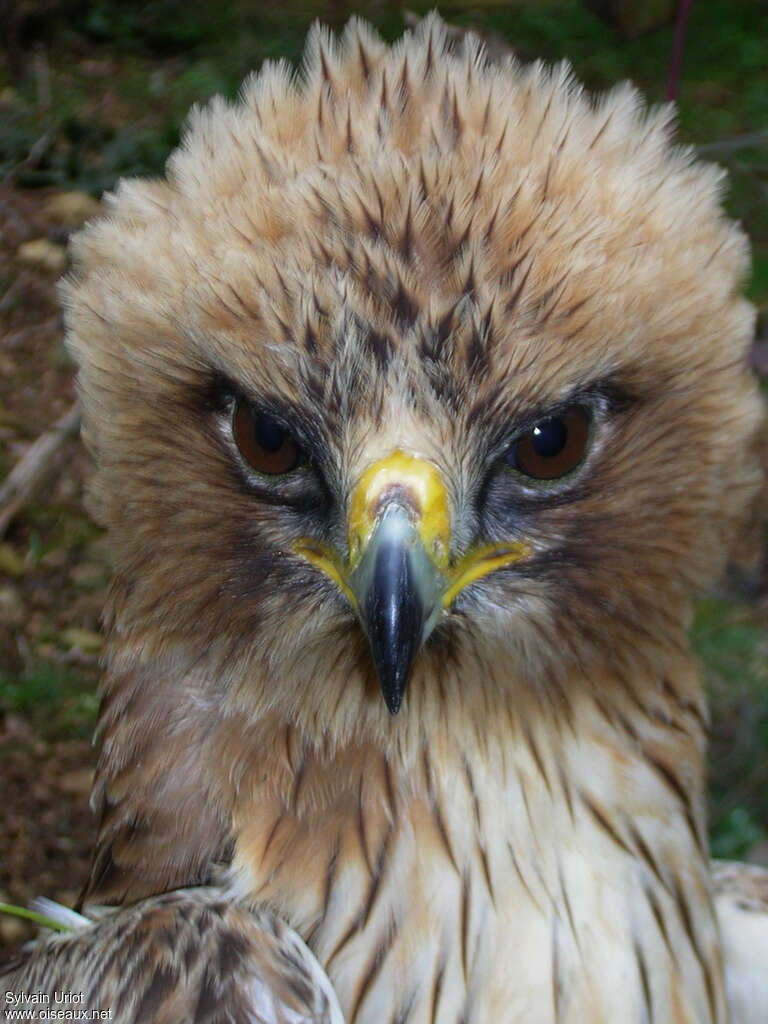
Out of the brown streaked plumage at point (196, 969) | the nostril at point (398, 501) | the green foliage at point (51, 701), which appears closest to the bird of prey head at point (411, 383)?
the nostril at point (398, 501)

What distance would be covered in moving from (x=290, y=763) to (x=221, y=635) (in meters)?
0.21

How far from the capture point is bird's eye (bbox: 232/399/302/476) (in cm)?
159

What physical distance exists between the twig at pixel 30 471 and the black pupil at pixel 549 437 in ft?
9.55

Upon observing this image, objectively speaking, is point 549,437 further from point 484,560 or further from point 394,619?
point 394,619

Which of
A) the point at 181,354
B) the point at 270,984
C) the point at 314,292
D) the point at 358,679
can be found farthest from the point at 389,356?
the point at 270,984

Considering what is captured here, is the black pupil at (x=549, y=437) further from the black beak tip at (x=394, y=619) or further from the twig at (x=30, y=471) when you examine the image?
the twig at (x=30, y=471)

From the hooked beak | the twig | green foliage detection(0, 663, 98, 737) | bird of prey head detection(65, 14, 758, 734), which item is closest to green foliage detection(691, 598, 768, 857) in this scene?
bird of prey head detection(65, 14, 758, 734)

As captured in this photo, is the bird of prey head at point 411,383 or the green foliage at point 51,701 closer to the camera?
the bird of prey head at point 411,383

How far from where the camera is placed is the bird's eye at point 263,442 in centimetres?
159

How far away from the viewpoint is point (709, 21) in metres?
6.43

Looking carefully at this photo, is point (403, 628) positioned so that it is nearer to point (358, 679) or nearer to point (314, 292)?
point (358, 679)

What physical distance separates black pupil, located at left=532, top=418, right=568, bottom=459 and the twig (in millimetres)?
2910

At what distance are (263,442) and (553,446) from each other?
39 centimetres

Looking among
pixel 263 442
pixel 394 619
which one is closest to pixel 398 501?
pixel 394 619
